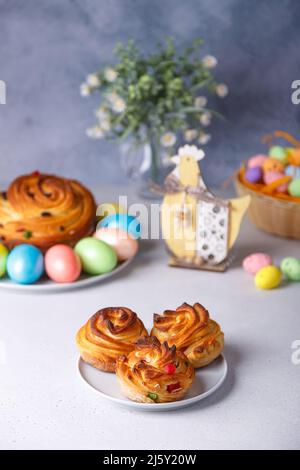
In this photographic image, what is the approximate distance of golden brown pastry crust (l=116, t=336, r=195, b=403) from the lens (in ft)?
4.12

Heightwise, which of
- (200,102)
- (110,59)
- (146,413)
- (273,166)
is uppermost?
(110,59)

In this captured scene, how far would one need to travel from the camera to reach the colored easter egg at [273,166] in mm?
2057

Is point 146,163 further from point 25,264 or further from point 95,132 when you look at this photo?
point 25,264

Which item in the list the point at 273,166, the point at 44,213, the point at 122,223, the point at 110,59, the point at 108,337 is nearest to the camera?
the point at 108,337

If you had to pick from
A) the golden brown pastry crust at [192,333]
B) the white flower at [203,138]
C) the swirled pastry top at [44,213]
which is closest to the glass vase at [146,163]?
the white flower at [203,138]

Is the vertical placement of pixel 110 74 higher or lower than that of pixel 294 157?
higher

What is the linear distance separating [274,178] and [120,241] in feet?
1.49

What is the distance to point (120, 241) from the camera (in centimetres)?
187

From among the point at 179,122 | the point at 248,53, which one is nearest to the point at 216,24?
the point at 248,53

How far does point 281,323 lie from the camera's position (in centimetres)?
160

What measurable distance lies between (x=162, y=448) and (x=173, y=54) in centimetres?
133

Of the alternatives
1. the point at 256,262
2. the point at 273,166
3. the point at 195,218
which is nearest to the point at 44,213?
the point at 195,218

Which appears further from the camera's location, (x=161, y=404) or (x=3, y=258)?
(x=3, y=258)
